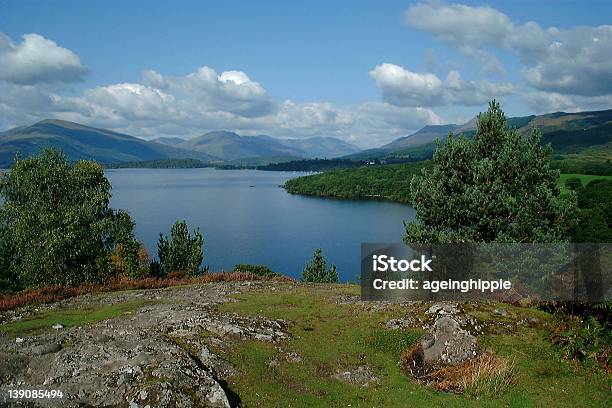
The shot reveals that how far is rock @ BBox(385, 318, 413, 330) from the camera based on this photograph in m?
21.0

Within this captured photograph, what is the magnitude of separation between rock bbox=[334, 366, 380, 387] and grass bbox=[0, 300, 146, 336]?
10978mm

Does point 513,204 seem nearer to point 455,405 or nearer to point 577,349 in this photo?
point 577,349

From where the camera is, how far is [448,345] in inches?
701

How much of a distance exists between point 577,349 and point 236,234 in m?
126

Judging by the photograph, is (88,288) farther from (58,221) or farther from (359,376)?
(359,376)

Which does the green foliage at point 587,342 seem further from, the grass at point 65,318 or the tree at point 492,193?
the grass at point 65,318

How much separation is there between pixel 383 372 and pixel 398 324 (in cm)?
456

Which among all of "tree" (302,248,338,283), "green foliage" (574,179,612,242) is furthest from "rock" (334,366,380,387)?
"green foliage" (574,179,612,242)

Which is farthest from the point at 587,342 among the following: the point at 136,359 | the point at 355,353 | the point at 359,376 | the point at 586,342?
the point at 136,359

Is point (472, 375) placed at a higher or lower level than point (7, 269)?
higher

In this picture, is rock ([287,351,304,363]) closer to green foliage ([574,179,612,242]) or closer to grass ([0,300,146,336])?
grass ([0,300,146,336])

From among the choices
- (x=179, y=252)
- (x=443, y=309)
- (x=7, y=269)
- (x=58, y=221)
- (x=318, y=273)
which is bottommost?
(x=318, y=273)

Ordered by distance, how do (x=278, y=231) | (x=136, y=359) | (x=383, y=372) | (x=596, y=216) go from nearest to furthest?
(x=136, y=359)
(x=383, y=372)
(x=596, y=216)
(x=278, y=231)

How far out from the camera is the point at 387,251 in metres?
32.6
